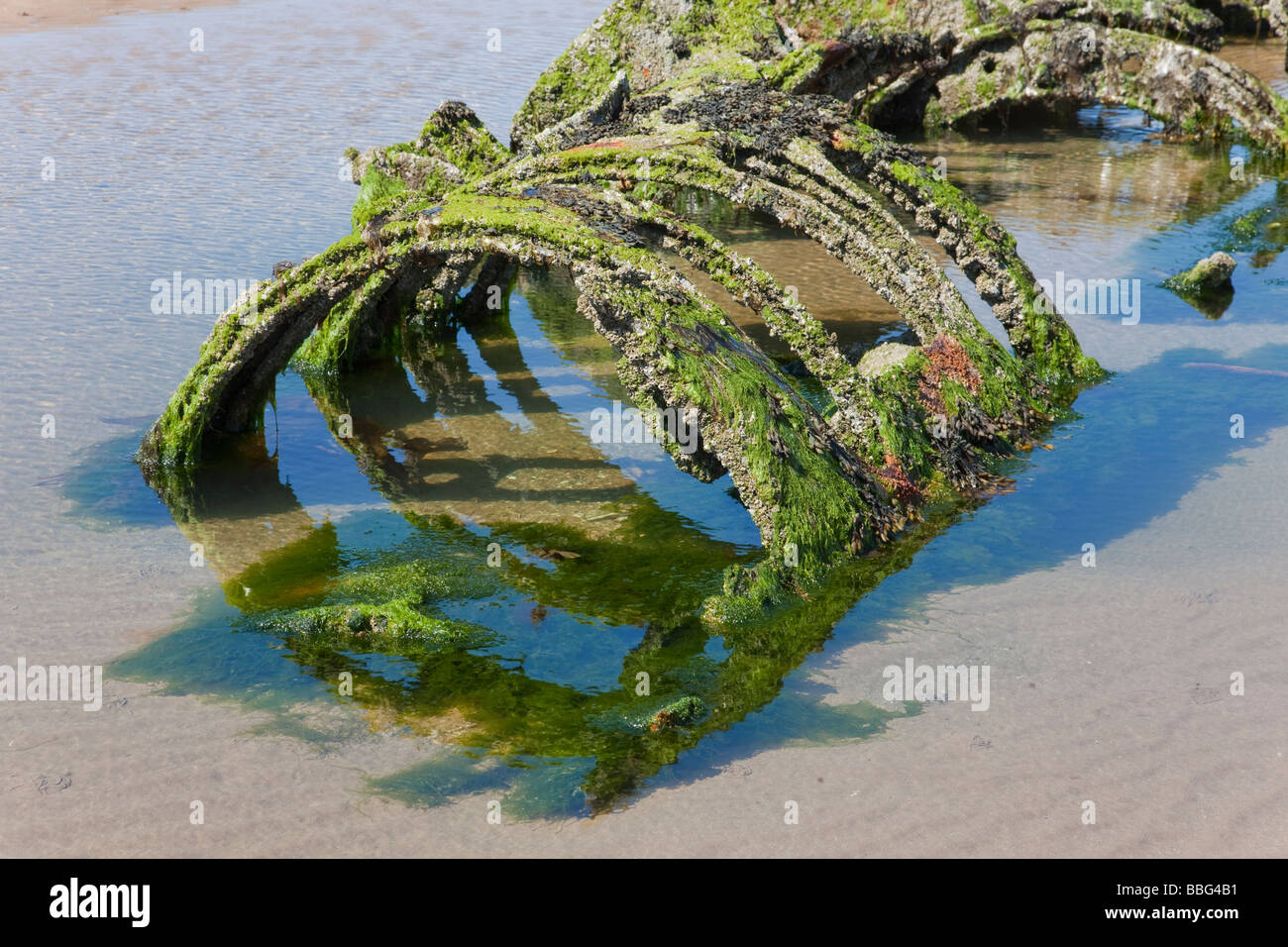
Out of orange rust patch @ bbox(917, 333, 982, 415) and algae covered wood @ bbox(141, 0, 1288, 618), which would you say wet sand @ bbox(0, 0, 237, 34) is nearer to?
algae covered wood @ bbox(141, 0, 1288, 618)

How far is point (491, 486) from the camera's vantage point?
8039 millimetres

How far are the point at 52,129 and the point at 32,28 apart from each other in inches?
296

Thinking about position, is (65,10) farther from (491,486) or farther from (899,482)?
(899,482)

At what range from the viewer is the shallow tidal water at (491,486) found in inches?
221

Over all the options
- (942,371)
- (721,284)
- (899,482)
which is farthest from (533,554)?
(942,371)

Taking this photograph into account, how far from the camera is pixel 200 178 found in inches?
559

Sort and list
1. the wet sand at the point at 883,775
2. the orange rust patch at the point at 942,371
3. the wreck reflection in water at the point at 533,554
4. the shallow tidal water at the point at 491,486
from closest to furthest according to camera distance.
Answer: the wet sand at the point at 883,775 → the wreck reflection in water at the point at 533,554 → the shallow tidal water at the point at 491,486 → the orange rust patch at the point at 942,371

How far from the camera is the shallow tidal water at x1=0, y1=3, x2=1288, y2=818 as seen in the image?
5602mm

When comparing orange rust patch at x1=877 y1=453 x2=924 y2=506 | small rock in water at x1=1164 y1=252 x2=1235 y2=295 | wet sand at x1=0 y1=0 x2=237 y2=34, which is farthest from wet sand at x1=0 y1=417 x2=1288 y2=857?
wet sand at x1=0 y1=0 x2=237 y2=34

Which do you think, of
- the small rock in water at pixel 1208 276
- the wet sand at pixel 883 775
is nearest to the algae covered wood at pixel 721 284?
the wet sand at pixel 883 775

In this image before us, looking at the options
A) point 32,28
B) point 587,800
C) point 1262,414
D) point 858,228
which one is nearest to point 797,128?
point 858,228

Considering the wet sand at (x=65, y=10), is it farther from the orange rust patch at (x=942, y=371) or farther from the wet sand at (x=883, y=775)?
the orange rust patch at (x=942, y=371)

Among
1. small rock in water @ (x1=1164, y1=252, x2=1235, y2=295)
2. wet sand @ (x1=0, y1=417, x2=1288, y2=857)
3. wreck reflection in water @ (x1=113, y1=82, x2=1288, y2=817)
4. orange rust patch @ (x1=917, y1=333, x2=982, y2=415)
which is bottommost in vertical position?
wet sand @ (x1=0, y1=417, x2=1288, y2=857)

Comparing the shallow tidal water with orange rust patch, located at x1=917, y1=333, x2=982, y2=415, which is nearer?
the shallow tidal water
